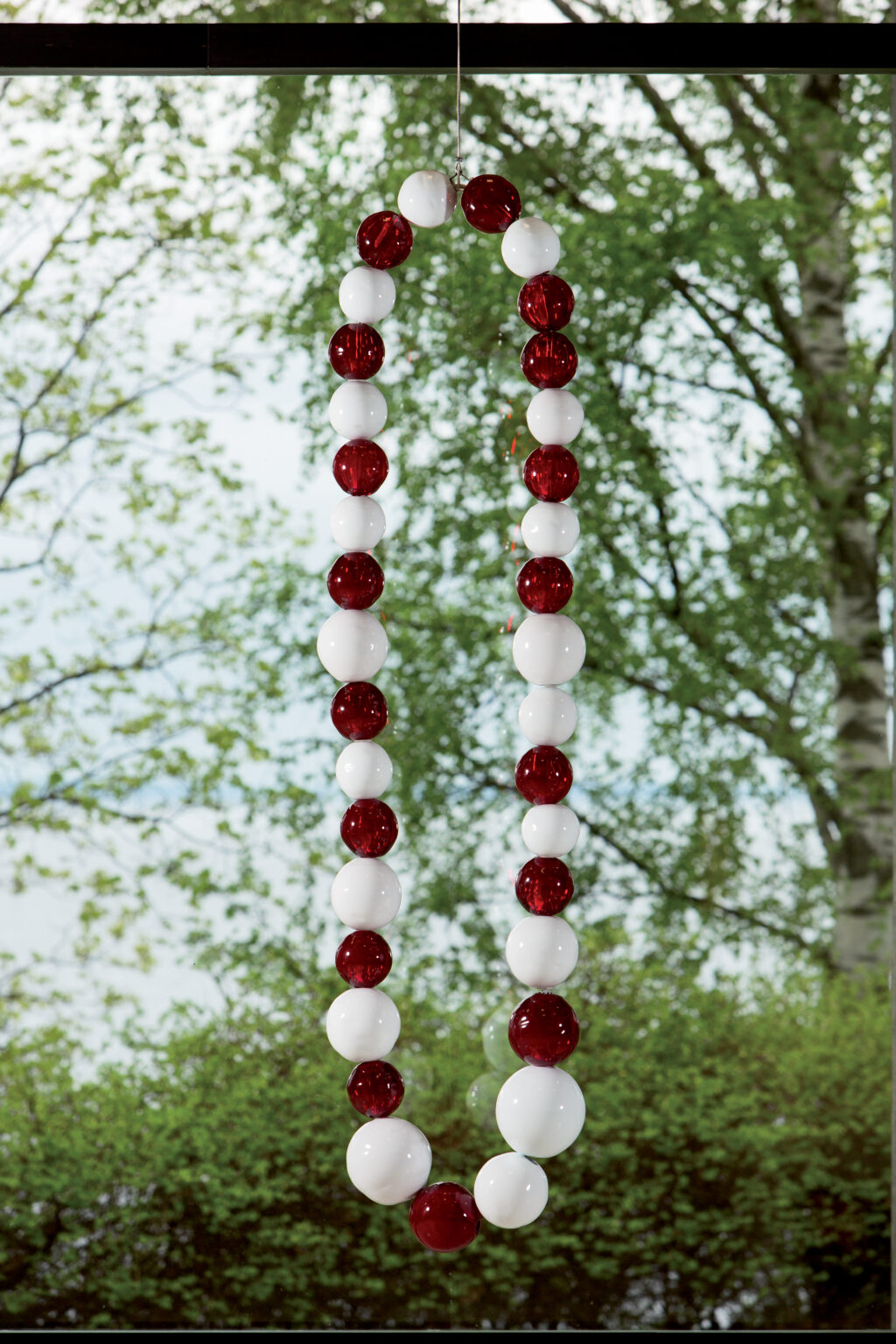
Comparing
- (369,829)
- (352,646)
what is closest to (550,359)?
(352,646)

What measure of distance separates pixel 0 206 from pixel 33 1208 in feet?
5.05

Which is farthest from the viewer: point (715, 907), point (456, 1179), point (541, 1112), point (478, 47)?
point (715, 907)

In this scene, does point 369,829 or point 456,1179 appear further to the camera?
point 456,1179

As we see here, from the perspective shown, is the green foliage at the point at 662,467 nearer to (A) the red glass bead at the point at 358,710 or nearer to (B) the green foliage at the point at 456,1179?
(B) the green foliage at the point at 456,1179

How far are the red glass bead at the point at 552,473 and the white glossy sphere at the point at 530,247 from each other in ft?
0.45

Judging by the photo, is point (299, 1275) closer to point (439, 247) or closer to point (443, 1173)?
point (443, 1173)

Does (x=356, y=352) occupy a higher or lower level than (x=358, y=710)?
higher

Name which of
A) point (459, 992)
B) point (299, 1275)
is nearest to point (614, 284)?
point (459, 992)

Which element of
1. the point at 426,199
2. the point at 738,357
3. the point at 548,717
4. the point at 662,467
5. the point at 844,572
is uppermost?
the point at 738,357

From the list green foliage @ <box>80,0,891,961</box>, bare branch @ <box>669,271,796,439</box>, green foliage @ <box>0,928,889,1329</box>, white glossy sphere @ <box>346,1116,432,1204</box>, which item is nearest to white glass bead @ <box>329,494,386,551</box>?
white glossy sphere @ <box>346,1116,432,1204</box>

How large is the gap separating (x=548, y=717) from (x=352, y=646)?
16 centimetres

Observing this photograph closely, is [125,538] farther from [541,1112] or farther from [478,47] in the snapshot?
[541,1112]

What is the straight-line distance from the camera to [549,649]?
0.86 metres

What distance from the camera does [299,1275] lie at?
66.8 inches
